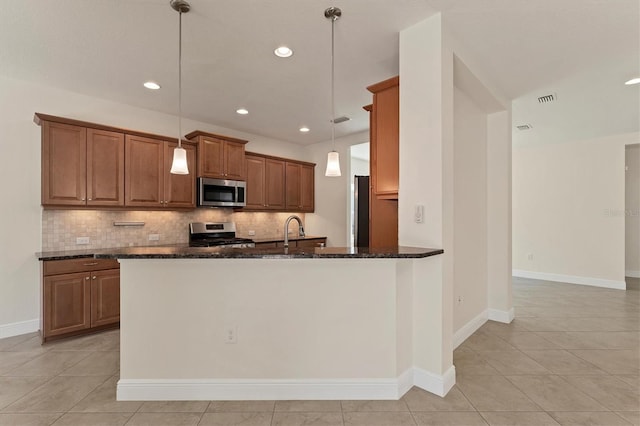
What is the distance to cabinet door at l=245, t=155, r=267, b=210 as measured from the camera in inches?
209

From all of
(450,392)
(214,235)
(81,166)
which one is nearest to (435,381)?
(450,392)

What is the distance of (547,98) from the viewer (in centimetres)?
386

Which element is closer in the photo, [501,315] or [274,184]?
[501,315]

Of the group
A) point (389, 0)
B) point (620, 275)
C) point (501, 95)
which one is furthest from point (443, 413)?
point (620, 275)

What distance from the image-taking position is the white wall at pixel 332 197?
590cm

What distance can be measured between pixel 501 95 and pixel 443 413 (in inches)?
132

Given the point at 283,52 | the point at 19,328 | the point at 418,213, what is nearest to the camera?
the point at 418,213

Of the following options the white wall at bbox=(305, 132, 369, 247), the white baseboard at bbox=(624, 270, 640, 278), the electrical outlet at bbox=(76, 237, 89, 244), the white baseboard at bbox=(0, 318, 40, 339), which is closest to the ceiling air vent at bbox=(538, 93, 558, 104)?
the white wall at bbox=(305, 132, 369, 247)

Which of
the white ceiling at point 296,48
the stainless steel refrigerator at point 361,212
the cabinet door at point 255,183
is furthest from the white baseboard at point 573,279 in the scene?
the cabinet door at point 255,183

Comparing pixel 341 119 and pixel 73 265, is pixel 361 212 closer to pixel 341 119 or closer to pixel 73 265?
pixel 341 119

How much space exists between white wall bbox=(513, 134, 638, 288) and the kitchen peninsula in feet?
18.3

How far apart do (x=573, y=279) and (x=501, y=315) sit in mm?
3245

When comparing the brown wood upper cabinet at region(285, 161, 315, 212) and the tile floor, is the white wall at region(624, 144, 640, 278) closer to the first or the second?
the tile floor

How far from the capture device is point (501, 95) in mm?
3600
